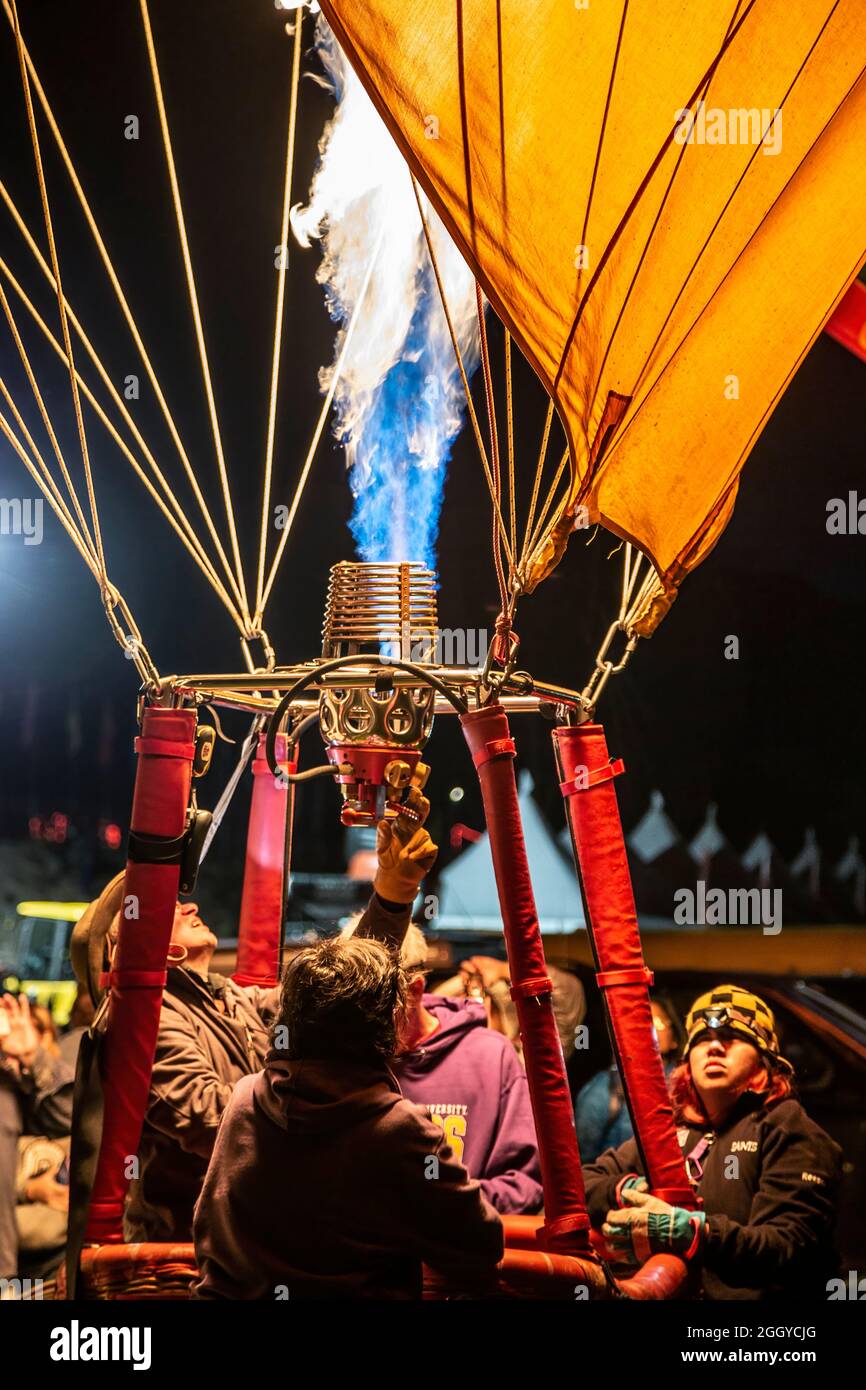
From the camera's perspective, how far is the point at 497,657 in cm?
242

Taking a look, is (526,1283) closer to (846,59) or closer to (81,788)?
(81,788)

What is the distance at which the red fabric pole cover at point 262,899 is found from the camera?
2875mm

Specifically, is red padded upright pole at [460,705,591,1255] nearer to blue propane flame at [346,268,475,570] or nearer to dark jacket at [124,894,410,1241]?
dark jacket at [124,894,410,1241]

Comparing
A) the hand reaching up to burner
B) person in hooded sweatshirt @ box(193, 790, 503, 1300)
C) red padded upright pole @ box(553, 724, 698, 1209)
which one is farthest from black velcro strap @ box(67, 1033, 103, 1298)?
red padded upright pole @ box(553, 724, 698, 1209)

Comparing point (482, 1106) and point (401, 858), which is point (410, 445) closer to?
point (401, 858)

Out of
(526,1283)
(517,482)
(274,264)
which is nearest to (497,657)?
(526,1283)

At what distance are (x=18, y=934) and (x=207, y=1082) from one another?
49.4 inches

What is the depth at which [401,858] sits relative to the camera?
2305mm

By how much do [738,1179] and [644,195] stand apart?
1696 mm

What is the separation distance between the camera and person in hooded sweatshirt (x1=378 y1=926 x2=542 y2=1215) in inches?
96.7

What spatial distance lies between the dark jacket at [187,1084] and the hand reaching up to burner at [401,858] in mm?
27

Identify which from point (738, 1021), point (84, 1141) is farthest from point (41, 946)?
point (738, 1021)

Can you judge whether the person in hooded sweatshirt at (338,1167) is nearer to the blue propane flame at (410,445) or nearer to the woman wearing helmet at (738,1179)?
the woman wearing helmet at (738,1179)

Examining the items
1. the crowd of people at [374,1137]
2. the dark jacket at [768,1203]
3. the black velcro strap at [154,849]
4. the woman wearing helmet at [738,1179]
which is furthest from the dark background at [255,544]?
the black velcro strap at [154,849]
